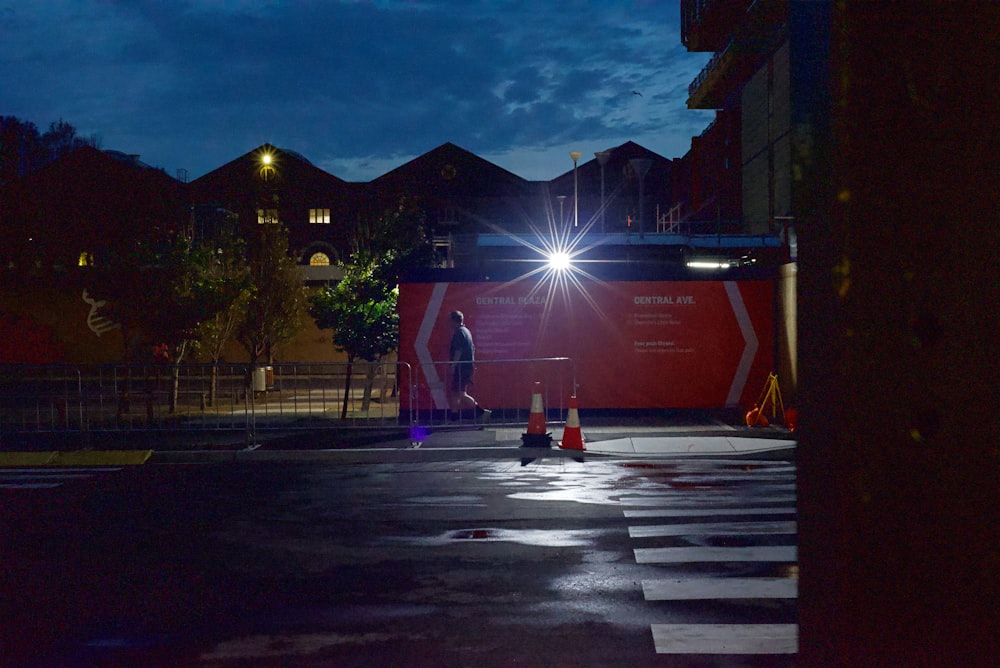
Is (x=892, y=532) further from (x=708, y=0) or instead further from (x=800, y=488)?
(x=708, y=0)

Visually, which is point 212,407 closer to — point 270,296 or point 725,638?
point 270,296

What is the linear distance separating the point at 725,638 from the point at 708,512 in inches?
147

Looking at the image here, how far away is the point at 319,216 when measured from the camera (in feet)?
192

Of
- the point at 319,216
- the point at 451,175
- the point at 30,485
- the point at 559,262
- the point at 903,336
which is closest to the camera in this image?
the point at 903,336

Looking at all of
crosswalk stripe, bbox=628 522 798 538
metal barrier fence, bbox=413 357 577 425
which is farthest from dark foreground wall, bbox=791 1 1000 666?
metal barrier fence, bbox=413 357 577 425

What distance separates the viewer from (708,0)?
1763 inches

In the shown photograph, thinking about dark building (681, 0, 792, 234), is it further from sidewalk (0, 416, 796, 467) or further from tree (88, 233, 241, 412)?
tree (88, 233, 241, 412)

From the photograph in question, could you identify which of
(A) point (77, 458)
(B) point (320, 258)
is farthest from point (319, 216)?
(A) point (77, 458)

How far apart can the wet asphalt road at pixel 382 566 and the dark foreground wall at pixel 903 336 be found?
3950mm

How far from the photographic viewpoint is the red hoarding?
17.1 metres

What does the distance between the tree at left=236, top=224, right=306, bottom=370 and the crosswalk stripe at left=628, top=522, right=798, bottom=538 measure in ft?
64.1

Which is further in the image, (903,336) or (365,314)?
(365,314)

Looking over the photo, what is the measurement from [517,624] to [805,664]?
4472mm

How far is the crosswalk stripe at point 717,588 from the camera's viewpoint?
6090 millimetres
